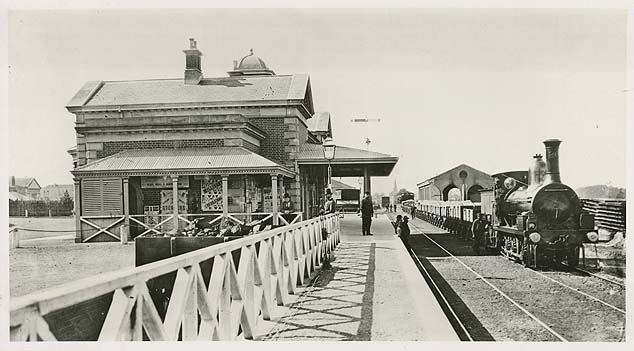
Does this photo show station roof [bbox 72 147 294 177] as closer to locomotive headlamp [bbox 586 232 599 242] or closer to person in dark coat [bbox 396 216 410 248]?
person in dark coat [bbox 396 216 410 248]

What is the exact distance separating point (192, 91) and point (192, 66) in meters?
1.34

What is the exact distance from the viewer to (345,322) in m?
5.72

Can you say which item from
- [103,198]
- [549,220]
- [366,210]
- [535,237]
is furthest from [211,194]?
[549,220]

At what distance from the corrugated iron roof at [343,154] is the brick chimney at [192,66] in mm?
5659

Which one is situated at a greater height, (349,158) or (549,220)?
(349,158)

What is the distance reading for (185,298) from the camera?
3254 millimetres

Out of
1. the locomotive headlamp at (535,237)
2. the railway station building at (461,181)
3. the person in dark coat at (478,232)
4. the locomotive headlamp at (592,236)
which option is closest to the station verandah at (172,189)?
the person in dark coat at (478,232)

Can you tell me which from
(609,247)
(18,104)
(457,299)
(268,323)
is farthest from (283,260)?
(609,247)

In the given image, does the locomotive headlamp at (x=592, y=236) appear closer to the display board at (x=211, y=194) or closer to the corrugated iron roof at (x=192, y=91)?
the display board at (x=211, y=194)

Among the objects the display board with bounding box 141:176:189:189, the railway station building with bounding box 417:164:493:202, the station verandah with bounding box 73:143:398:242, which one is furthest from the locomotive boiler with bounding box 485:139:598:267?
the railway station building with bounding box 417:164:493:202

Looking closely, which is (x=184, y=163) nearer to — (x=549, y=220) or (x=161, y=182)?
(x=161, y=182)

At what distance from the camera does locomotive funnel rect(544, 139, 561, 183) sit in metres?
11.5

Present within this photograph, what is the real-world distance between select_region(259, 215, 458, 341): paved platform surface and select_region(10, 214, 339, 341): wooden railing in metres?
0.43

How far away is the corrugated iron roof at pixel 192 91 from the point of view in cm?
2162
